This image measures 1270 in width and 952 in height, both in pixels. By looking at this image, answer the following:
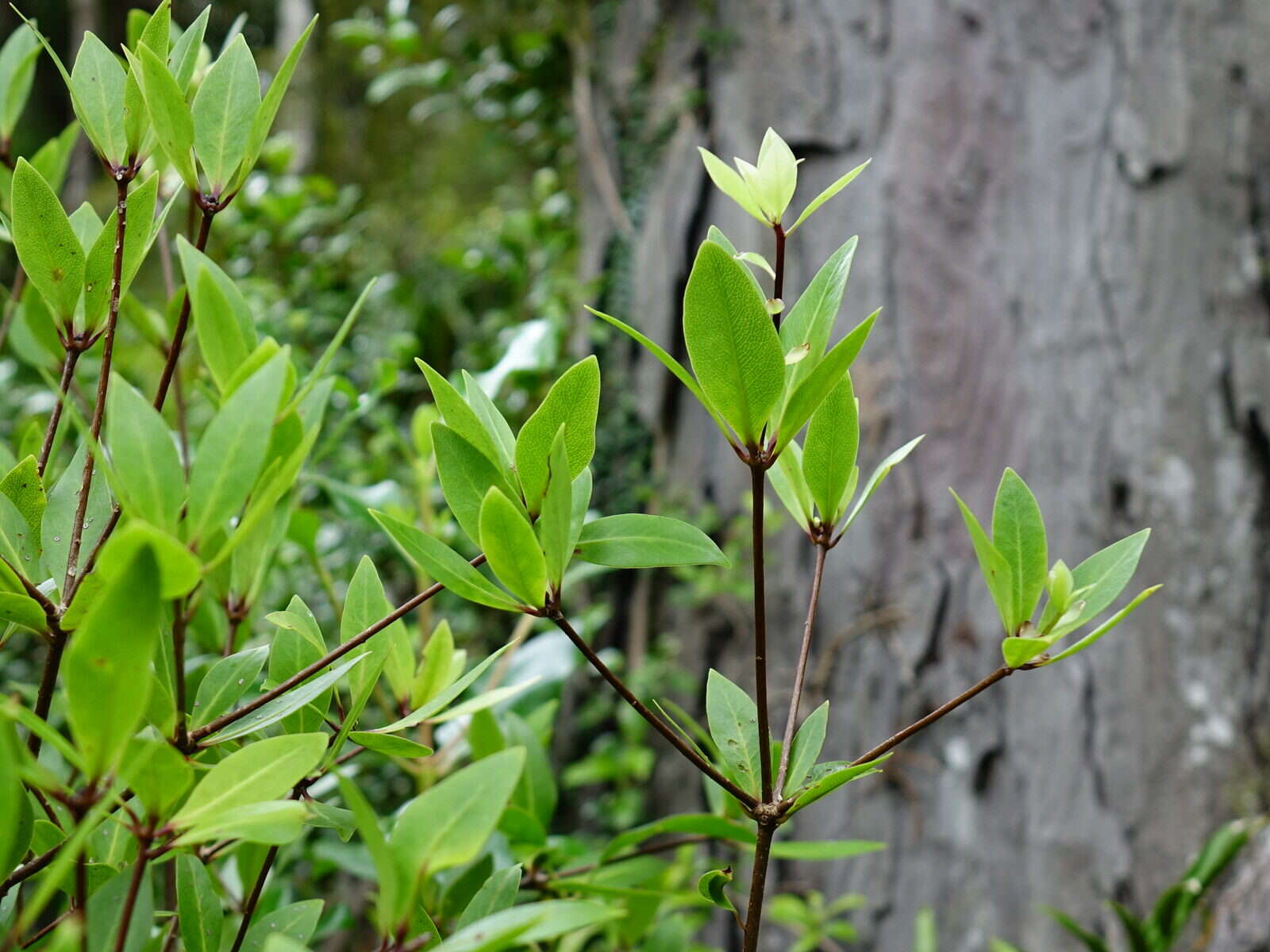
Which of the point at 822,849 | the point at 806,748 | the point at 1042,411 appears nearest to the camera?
the point at 806,748

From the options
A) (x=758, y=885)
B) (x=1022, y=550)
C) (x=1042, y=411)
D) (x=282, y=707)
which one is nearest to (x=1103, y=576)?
(x=1022, y=550)

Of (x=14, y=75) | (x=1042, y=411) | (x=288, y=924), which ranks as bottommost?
(x=288, y=924)

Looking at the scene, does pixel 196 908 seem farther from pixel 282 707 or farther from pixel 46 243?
pixel 46 243

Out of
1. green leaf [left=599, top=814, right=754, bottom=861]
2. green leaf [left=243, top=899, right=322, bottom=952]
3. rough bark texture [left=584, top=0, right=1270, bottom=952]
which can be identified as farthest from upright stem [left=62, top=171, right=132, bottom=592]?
rough bark texture [left=584, top=0, right=1270, bottom=952]

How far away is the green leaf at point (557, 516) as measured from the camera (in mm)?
210

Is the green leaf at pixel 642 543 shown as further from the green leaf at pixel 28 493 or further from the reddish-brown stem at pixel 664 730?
the green leaf at pixel 28 493

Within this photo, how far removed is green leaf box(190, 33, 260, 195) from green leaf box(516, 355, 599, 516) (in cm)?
13

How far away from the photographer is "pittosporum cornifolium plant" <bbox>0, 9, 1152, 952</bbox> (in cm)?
18

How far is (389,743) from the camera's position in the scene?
24 cm

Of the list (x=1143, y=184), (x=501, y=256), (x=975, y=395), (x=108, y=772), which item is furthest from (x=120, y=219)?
(x=501, y=256)

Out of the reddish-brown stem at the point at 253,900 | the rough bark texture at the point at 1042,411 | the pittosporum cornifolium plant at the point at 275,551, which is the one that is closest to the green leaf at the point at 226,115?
the pittosporum cornifolium plant at the point at 275,551

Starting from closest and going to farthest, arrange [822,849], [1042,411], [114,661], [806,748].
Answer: [114,661], [806,748], [822,849], [1042,411]

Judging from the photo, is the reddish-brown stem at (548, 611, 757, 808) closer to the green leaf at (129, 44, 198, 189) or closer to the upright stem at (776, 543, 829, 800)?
the upright stem at (776, 543, 829, 800)

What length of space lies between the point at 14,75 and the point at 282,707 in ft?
1.23
